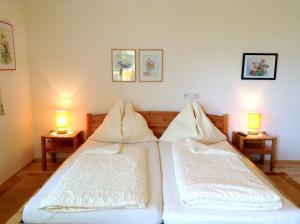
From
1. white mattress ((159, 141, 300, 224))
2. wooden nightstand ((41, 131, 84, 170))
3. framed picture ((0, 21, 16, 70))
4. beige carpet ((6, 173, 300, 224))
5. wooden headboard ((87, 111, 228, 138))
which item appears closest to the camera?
white mattress ((159, 141, 300, 224))

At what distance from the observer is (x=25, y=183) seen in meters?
3.15

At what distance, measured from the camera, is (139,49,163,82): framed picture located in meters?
3.60

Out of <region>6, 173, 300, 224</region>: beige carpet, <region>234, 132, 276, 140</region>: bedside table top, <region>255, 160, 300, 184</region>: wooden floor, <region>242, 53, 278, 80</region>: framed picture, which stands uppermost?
<region>242, 53, 278, 80</region>: framed picture

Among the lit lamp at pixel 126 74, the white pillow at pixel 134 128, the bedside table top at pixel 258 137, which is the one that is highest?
the lit lamp at pixel 126 74

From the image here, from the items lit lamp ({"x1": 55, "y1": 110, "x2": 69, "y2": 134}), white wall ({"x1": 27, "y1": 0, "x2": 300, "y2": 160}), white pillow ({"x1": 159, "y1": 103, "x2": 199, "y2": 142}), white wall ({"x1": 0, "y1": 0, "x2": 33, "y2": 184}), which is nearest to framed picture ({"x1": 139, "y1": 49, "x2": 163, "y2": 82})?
white wall ({"x1": 27, "y1": 0, "x2": 300, "y2": 160})

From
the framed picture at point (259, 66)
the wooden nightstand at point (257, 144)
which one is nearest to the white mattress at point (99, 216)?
the wooden nightstand at point (257, 144)

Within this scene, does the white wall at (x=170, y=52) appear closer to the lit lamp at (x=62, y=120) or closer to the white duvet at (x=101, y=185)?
the lit lamp at (x=62, y=120)

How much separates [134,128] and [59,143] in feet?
3.96

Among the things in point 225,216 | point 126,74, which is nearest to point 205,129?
point 126,74

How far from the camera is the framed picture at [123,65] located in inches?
142

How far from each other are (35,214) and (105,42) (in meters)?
2.53

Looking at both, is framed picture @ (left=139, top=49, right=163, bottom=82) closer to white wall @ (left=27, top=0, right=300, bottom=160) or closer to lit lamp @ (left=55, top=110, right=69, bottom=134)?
white wall @ (left=27, top=0, right=300, bottom=160)

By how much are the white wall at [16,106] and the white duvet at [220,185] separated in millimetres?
2222

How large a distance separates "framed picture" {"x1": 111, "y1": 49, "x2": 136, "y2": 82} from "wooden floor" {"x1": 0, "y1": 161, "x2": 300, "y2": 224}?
1.66 metres
